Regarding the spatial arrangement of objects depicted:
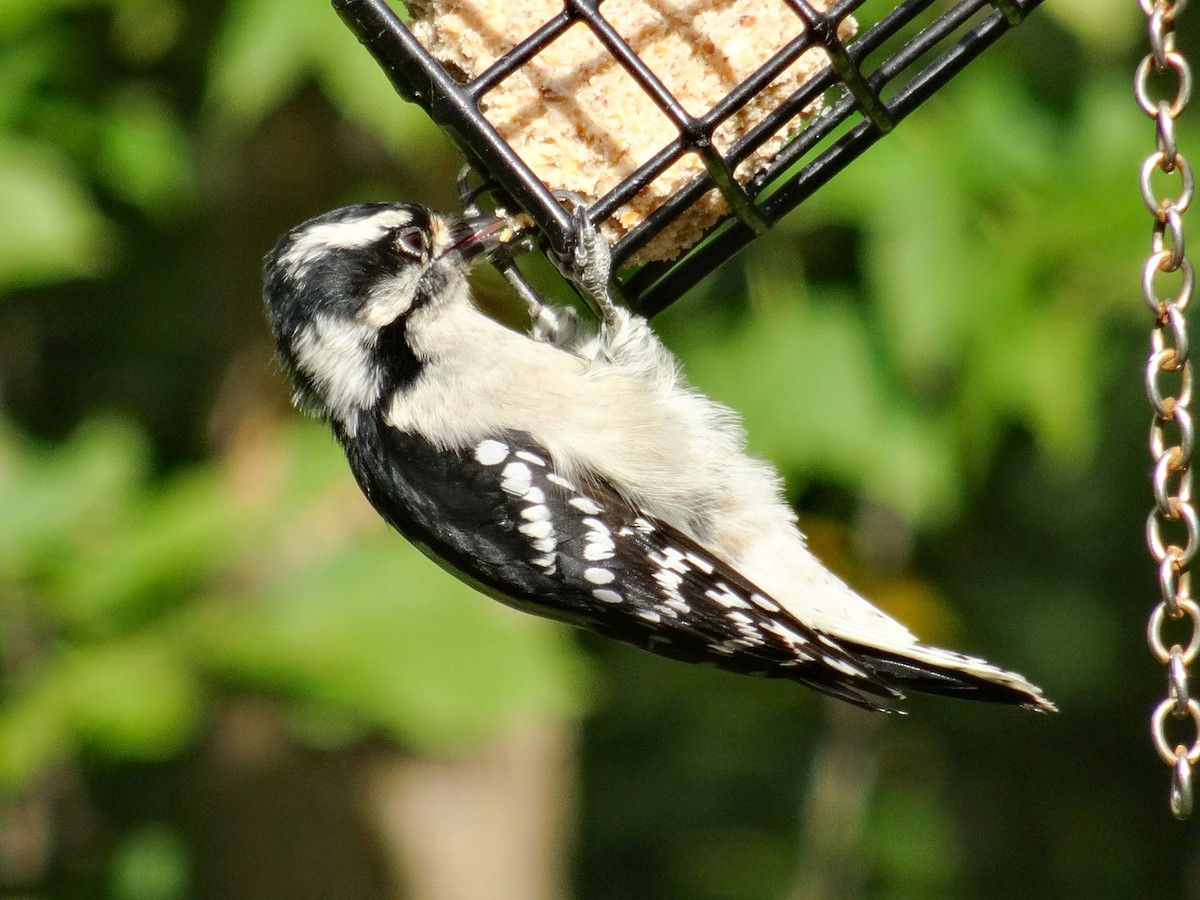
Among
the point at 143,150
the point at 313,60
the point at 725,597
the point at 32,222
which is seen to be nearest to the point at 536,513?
the point at 725,597

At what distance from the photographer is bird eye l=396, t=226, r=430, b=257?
2.84 metres

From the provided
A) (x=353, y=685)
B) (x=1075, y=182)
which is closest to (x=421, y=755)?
(x=353, y=685)

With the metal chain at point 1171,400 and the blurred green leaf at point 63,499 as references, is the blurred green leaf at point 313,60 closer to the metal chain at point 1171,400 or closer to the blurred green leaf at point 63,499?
the blurred green leaf at point 63,499

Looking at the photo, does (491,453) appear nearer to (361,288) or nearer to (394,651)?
(361,288)

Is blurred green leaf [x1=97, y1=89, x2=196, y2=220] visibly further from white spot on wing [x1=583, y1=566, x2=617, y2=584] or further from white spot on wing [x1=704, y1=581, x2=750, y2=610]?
white spot on wing [x1=704, y1=581, x2=750, y2=610]

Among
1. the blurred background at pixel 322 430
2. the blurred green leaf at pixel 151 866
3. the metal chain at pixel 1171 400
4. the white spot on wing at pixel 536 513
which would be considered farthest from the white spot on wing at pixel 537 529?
the blurred green leaf at pixel 151 866

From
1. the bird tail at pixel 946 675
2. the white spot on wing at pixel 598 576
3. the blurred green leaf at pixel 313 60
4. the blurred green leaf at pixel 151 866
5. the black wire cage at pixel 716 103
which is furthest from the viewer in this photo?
the blurred green leaf at pixel 151 866

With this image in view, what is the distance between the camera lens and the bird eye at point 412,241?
2.84m

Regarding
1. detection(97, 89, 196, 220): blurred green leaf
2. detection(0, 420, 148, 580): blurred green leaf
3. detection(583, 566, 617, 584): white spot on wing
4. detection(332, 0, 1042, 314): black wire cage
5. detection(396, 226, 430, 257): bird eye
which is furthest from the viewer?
detection(97, 89, 196, 220): blurred green leaf

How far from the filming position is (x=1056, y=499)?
788cm

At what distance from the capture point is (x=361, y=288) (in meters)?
2.87

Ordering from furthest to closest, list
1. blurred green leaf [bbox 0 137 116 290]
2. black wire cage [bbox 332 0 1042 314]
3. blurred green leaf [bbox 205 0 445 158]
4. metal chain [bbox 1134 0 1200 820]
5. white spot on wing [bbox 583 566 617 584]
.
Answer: blurred green leaf [bbox 0 137 116 290]
blurred green leaf [bbox 205 0 445 158]
white spot on wing [bbox 583 566 617 584]
black wire cage [bbox 332 0 1042 314]
metal chain [bbox 1134 0 1200 820]

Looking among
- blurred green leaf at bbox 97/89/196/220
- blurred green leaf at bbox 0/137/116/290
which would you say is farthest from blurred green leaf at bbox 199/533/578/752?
blurred green leaf at bbox 97/89/196/220

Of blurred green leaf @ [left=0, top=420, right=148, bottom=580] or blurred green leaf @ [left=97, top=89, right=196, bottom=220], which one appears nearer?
blurred green leaf @ [left=0, top=420, right=148, bottom=580]
